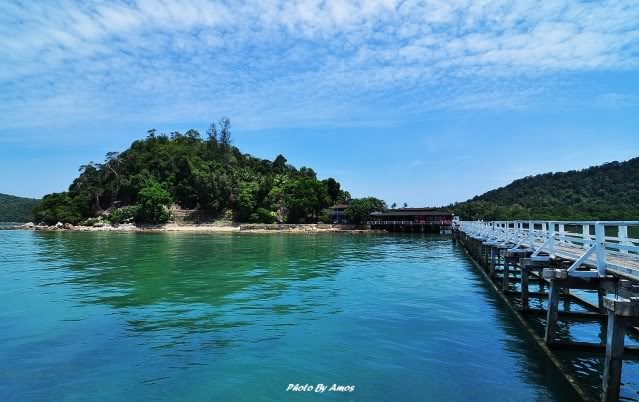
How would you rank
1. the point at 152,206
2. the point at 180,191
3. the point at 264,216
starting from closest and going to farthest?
the point at 152,206, the point at 264,216, the point at 180,191

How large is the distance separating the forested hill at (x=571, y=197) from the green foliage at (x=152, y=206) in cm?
8150

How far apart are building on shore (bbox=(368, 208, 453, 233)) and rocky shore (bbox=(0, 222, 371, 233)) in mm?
3739

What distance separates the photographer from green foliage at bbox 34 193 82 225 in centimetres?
12028

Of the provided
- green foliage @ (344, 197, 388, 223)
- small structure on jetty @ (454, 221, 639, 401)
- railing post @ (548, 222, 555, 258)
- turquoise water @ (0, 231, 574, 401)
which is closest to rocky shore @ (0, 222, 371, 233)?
green foliage @ (344, 197, 388, 223)

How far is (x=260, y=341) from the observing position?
45.1ft

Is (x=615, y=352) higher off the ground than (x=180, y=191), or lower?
lower

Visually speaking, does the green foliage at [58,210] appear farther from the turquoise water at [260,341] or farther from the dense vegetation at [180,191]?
the turquoise water at [260,341]

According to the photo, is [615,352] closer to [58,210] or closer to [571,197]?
[571,197]

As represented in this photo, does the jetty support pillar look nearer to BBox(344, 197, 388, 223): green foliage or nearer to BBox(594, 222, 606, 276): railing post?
BBox(594, 222, 606, 276): railing post

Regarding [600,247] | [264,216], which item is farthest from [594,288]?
[264,216]

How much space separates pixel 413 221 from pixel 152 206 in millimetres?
65769

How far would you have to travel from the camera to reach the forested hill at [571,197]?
97.0 m

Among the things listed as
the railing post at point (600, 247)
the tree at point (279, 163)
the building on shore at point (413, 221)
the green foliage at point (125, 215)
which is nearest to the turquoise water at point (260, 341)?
the railing post at point (600, 247)

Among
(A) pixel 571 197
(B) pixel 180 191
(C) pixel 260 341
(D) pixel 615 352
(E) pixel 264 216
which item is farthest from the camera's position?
(B) pixel 180 191
